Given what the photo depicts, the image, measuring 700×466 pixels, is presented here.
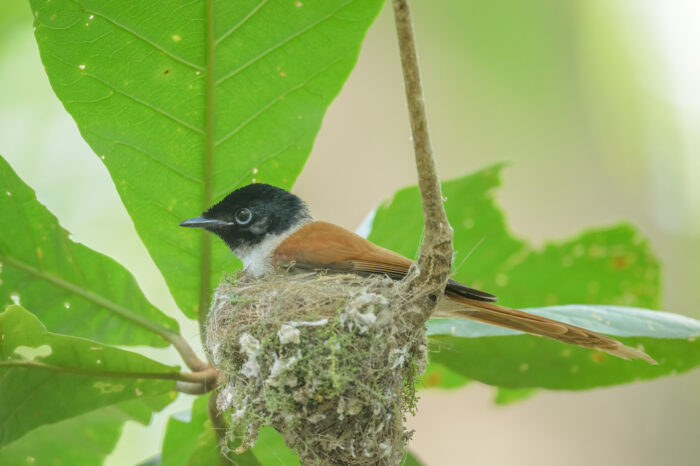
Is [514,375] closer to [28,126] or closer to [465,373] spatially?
[465,373]

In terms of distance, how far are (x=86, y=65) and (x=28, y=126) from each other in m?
4.45

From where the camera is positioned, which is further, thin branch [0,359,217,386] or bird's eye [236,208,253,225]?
bird's eye [236,208,253,225]

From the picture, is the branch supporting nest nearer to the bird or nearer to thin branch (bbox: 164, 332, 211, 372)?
thin branch (bbox: 164, 332, 211, 372)

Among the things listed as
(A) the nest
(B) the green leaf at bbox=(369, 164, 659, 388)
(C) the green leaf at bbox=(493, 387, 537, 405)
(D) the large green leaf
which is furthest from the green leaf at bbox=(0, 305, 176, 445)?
(C) the green leaf at bbox=(493, 387, 537, 405)

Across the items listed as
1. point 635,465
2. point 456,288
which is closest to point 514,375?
point 456,288

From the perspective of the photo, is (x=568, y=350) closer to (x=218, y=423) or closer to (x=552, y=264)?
(x=552, y=264)

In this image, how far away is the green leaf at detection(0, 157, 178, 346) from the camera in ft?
8.44

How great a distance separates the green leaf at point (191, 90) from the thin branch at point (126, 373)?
35 centimetres

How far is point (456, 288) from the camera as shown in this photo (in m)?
2.72

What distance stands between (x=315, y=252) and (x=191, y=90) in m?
1.02

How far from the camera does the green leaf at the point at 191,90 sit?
2.45m

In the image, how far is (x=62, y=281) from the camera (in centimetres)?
263

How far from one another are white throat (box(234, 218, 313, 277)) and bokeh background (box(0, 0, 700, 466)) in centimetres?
241

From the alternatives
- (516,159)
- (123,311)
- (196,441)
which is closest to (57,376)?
(123,311)
